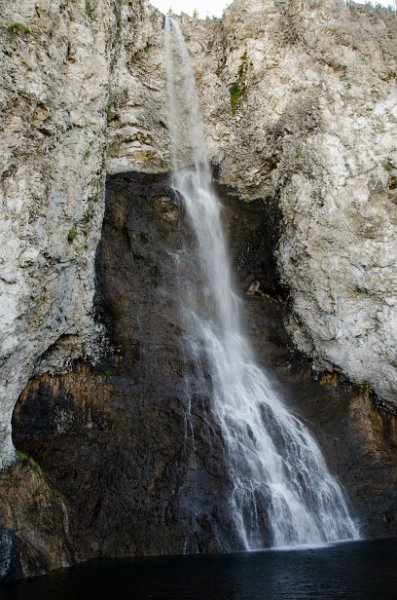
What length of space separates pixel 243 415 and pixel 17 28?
1010 centimetres

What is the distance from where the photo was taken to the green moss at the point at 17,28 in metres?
11.2

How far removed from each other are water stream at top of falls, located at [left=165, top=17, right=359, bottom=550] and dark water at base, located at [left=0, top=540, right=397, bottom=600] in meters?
1.17

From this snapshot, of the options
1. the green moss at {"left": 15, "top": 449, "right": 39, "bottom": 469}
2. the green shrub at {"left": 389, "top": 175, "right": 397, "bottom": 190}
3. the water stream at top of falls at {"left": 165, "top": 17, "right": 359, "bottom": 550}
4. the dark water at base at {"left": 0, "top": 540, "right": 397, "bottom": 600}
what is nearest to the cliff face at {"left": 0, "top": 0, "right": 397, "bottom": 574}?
the green shrub at {"left": 389, "top": 175, "right": 397, "bottom": 190}

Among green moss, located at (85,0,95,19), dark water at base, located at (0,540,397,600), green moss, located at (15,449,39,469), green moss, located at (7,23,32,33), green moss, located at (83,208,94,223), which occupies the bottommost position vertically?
dark water at base, located at (0,540,397,600)

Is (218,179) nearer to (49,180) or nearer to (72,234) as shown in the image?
(72,234)

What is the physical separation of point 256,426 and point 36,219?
7.06m

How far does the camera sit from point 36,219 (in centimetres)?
1113

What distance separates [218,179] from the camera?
18734mm

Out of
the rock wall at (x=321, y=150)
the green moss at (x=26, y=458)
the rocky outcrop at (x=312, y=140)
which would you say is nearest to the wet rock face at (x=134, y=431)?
the green moss at (x=26, y=458)

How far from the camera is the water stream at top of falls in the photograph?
11.6m

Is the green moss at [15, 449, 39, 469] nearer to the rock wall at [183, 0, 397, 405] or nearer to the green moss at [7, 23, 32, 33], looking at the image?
the green moss at [7, 23, 32, 33]

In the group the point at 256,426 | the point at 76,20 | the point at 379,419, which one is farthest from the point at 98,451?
the point at 76,20

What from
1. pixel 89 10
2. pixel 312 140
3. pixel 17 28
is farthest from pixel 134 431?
pixel 312 140

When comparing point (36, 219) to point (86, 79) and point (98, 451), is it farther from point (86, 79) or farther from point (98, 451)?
point (98, 451)
